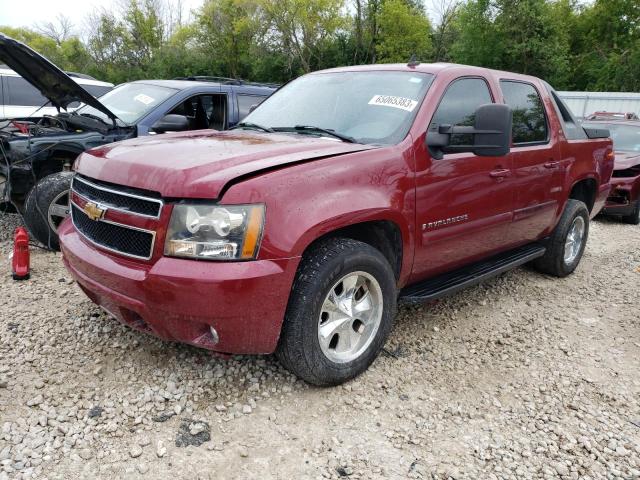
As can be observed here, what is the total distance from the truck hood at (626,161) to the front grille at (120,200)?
7738mm

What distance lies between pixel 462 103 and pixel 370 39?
3983 cm

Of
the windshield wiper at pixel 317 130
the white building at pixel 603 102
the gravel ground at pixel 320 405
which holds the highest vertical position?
the white building at pixel 603 102

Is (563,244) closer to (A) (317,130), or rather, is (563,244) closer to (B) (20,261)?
(A) (317,130)

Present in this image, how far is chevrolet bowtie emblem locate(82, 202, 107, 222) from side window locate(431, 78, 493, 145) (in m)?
2.03

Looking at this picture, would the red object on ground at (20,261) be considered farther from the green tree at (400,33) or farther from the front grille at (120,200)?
the green tree at (400,33)

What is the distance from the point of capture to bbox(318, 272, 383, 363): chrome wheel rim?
287 centimetres

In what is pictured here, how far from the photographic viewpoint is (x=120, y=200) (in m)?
2.67

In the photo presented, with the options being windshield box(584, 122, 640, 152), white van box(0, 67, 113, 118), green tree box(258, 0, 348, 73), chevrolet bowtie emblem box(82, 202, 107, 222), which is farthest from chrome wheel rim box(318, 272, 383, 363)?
green tree box(258, 0, 348, 73)

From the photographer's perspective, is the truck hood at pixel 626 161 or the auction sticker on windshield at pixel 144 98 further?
the truck hood at pixel 626 161

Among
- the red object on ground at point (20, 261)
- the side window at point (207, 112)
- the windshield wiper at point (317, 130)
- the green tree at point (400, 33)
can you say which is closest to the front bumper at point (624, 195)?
the side window at point (207, 112)

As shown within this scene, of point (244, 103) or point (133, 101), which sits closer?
point (133, 101)

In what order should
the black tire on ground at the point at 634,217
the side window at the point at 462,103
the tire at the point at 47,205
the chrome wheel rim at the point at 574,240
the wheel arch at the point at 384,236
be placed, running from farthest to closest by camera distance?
the black tire on ground at the point at 634,217 < the chrome wheel rim at the point at 574,240 < the tire at the point at 47,205 < the side window at the point at 462,103 < the wheel arch at the point at 384,236

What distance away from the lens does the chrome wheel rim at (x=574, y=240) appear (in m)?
5.17

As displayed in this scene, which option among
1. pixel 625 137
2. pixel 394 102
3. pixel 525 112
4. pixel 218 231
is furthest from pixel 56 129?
pixel 625 137
